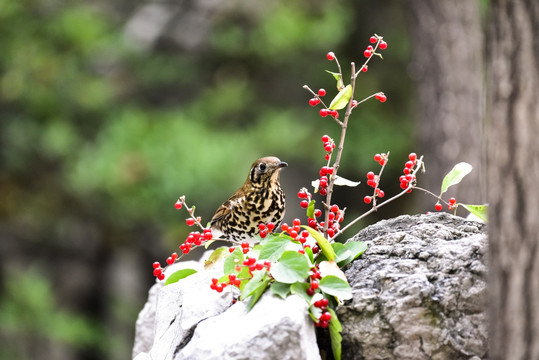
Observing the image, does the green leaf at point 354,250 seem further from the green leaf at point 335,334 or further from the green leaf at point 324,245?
the green leaf at point 335,334

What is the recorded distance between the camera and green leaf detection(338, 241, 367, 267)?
2180mm

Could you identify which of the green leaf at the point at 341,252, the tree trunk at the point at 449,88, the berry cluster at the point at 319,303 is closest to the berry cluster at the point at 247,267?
the berry cluster at the point at 319,303

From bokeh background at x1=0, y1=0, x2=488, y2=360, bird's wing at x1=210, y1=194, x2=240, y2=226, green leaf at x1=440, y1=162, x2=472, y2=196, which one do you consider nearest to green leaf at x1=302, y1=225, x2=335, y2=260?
green leaf at x1=440, y1=162, x2=472, y2=196

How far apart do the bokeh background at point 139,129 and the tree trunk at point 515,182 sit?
3656mm

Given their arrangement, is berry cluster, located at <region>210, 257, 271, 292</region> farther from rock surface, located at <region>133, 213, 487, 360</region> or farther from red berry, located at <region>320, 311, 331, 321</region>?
red berry, located at <region>320, 311, 331, 321</region>

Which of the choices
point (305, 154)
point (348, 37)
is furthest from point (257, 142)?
point (348, 37)

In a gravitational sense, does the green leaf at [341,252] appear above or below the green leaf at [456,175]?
below

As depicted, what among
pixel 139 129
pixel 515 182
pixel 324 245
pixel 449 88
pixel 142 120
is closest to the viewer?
pixel 515 182

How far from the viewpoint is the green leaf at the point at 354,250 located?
7.15ft

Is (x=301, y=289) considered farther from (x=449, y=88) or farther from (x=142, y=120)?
(x=142, y=120)

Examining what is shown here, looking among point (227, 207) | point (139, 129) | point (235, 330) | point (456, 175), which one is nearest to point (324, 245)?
point (235, 330)

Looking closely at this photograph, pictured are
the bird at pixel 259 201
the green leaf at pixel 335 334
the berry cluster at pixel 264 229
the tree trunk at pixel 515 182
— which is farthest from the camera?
the bird at pixel 259 201

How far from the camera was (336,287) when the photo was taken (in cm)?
200

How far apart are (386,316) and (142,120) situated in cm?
495
